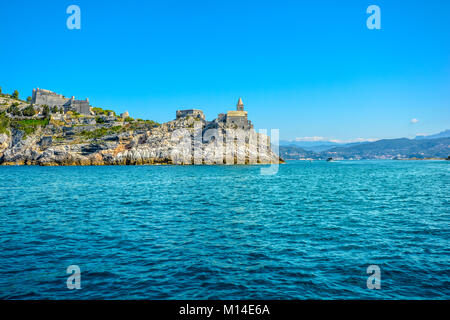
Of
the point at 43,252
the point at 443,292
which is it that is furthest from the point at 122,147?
the point at 443,292

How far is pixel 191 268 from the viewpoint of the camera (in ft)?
39.4

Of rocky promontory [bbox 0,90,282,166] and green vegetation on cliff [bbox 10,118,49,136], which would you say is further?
green vegetation on cliff [bbox 10,118,49,136]

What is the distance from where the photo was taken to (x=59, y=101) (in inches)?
6245

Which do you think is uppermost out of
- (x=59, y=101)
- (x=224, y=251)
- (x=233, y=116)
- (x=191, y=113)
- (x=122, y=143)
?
(x=59, y=101)

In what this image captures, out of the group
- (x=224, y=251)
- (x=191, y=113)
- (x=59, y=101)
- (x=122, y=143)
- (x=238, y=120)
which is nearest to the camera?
(x=224, y=251)

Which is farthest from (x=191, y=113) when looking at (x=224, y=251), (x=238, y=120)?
(x=224, y=251)

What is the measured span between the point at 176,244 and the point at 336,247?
7630 millimetres

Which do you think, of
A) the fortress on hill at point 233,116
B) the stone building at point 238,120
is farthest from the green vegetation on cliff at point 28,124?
the stone building at point 238,120

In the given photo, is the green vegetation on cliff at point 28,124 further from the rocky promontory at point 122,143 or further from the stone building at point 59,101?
→ the stone building at point 59,101

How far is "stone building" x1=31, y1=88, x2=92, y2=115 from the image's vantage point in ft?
501

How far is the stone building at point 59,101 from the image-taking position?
15262 cm

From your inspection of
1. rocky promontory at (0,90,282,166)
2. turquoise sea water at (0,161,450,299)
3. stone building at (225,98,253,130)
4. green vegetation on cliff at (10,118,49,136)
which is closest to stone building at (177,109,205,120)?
rocky promontory at (0,90,282,166)

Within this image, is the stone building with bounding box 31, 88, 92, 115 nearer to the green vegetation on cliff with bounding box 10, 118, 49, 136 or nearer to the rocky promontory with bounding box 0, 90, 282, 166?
the green vegetation on cliff with bounding box 10, 118, 49, 136

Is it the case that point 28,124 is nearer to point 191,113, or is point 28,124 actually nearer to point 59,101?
point 59,101
